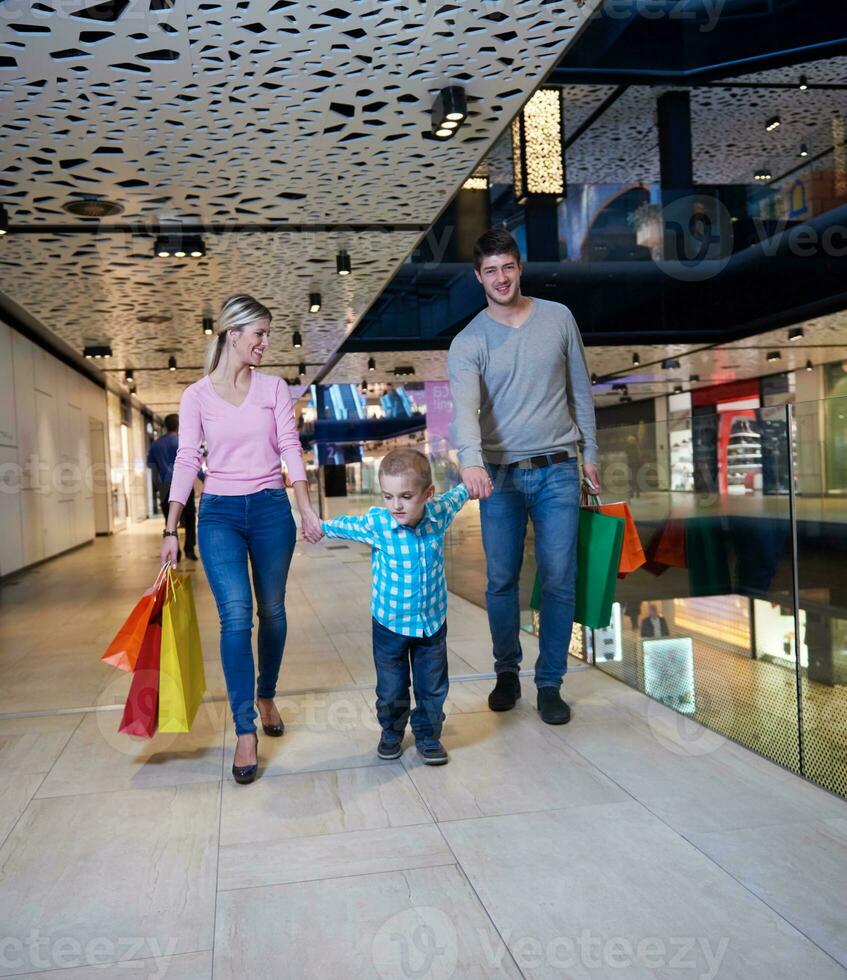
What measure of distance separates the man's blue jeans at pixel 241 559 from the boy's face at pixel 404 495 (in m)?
0.37

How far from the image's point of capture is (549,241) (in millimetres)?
13078

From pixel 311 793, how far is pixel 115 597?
5.42 metres

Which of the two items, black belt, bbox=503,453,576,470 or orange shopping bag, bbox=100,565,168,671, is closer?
orange shopping bag, bbox=100,565,168,671

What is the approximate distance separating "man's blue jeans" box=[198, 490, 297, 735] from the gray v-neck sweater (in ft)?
2.17

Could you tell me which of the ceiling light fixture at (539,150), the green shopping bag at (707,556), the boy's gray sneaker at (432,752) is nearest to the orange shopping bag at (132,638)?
the boy's gray sneaker at (432,752)

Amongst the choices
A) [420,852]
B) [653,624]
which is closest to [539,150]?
[653,624]

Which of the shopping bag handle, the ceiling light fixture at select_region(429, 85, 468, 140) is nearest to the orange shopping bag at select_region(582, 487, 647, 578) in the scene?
the shopping bag handle

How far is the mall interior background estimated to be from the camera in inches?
139

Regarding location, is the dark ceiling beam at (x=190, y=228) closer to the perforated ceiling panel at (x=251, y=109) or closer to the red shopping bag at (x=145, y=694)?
the perforated ceiling panel at (x=251, y=109)

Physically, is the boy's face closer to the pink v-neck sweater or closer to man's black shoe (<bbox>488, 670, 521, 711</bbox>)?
the pink v-neck sweater

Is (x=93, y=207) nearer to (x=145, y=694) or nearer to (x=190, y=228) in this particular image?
(x=190, y=228)

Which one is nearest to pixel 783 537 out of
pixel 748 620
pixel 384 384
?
pixel 748 620

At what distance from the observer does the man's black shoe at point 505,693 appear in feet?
10.1

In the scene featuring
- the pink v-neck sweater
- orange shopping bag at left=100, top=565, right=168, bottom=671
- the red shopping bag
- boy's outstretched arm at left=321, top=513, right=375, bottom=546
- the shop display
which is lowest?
the shop display
